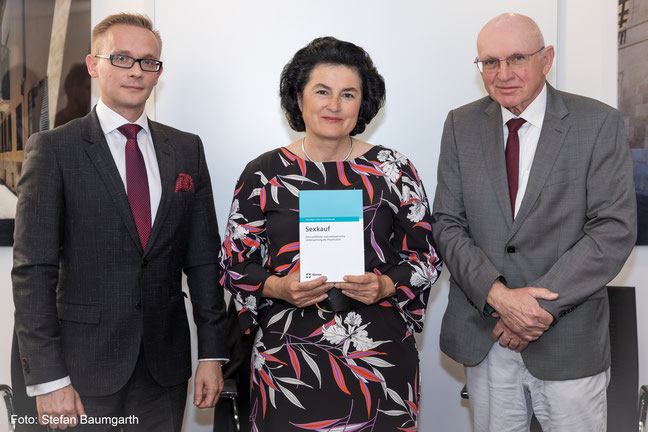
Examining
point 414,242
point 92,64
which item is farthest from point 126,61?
point 414,242

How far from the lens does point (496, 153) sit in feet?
7.20

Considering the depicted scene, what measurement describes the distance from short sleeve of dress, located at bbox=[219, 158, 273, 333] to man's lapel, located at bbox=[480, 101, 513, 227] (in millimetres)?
876

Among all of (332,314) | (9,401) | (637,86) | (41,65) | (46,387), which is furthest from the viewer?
(41,65)

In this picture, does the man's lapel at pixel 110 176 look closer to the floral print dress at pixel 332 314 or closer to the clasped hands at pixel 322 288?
the floral print dress at pixel 332 314

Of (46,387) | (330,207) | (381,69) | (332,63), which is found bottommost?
(46,387)

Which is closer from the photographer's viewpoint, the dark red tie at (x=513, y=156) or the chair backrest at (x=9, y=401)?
the dark red tie at (x=513, y=156)

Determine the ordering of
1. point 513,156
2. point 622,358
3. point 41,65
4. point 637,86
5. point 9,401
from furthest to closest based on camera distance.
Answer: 1. point 41,65
2. point 637,86
3. point 622,358
4. point 9,401
5. point 513,156

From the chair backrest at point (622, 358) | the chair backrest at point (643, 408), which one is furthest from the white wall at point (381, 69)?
the chair backrest at point (643, 408)

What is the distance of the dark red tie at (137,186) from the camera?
2.09 metres

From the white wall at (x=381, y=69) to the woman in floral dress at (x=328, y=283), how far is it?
106 centimetres

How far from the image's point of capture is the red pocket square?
2.20 m

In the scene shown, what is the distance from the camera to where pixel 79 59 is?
3197mm

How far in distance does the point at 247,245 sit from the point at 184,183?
352 mm

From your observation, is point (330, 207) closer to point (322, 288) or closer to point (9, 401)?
point (322, 288)
